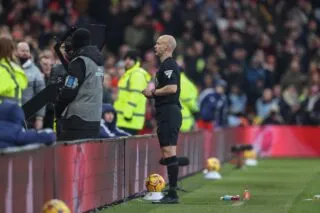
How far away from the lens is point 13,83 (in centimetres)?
1573

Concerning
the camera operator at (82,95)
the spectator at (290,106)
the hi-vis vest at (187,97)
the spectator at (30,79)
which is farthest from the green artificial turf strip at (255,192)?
the spectator at (290,106)

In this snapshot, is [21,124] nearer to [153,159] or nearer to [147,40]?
[153,159]

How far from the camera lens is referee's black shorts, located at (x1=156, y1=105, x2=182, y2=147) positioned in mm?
17266

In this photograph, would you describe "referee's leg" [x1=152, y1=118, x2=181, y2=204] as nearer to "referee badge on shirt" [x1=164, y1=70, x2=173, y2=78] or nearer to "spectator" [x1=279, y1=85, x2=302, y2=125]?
"referee badge on shirt" [x1=164, y1=70, x2=173, y2=78]

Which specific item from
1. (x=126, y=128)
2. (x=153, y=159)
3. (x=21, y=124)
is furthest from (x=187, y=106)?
(x=21, y=124)

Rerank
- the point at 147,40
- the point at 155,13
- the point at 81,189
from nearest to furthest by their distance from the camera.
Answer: the point at 81,189, the point at 147,40, the point at 155,13

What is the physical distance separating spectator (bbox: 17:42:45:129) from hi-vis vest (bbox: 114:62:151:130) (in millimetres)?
2183

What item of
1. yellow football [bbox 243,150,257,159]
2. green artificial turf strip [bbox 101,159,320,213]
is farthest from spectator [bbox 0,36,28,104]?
yellow football [bbox 243,150,257,159]

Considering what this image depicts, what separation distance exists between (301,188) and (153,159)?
8.28ft

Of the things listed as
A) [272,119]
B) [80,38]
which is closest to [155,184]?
[80,38]

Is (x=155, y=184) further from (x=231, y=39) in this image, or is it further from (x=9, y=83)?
(x=231, y=39)

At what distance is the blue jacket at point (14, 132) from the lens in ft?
45.0

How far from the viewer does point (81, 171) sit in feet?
50.2

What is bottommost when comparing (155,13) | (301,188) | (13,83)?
(301,188)
